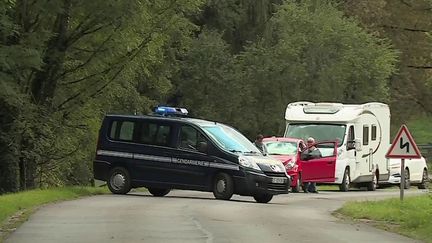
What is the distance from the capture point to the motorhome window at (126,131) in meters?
25.5

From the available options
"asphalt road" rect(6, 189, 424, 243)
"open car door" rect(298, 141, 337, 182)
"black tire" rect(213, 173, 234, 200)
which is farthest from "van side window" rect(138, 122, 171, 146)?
"open car door" rect(298, 141, 337, 182)

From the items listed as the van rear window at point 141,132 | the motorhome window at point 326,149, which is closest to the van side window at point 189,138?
the van rear window at point 141,132

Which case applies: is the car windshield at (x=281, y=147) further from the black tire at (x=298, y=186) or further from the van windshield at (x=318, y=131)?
the van windshield at (x=318, y=131)

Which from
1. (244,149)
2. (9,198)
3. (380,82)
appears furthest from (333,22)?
(9,198)

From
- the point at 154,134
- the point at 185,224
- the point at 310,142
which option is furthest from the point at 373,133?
the point at 185,224

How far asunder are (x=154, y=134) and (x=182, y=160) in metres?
1.16

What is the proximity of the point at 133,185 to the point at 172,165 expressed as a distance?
144cm

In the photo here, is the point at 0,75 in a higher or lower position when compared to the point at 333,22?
lower

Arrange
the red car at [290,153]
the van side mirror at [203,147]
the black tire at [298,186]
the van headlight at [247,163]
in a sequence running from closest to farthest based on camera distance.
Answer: the van headlight at [247,163] → the van side mirror at [203,147] → the red car at [290,153] → the black tire at [298,186]

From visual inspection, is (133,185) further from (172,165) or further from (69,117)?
(69,117)

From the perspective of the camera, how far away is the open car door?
3122 cm

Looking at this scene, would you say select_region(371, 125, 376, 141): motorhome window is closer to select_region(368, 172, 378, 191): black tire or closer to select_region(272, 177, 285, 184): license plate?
select_region(368, 172, 378, 191): black tire

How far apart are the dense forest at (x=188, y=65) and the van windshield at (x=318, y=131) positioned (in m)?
5.62

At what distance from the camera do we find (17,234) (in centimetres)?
1475
